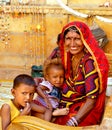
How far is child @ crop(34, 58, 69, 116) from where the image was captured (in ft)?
11.2

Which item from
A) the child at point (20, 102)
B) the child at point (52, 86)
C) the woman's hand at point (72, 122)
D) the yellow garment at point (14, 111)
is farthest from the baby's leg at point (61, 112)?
the yellow garment at point (14, 111)

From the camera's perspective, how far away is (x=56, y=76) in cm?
344

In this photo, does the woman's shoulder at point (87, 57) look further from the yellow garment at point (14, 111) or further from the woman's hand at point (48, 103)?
the yellow garment at point (14, 111)

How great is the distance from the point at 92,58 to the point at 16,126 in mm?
804

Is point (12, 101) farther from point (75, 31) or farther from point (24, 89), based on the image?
point (75, 31)

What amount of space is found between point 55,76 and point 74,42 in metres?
0.31

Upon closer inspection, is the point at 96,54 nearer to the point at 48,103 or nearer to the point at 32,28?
the point at 48,103

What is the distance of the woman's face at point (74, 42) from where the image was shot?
10.9 ft

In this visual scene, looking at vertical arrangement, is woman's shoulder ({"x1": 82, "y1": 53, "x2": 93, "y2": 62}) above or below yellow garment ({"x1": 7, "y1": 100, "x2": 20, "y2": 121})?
above

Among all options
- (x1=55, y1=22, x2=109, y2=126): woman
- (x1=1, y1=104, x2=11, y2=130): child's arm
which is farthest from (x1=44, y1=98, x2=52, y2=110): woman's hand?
(x1=1, y1=104, x2=11, y2=130): child's arm

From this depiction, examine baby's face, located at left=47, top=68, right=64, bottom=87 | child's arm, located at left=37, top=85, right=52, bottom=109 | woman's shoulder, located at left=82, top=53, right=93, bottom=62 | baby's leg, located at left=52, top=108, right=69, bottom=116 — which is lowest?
baby's leg, located at left=52, top=108, right=69, bottom=116

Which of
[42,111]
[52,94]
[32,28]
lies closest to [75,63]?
[52,94]

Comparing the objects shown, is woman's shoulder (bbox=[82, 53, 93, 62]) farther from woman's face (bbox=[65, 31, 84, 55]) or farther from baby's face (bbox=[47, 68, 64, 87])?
baby's face (bbox=[47, 68, 64, 87])

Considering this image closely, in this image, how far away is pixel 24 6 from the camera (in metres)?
7.55
